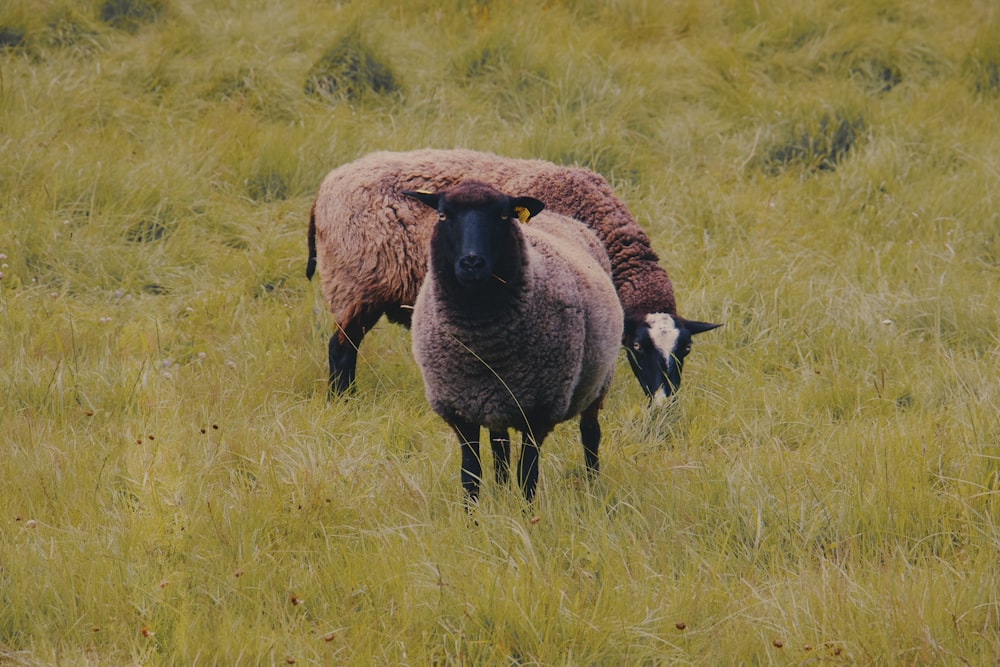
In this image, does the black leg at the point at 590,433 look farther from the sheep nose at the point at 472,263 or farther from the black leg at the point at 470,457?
the sheep nose at the point at 472,263

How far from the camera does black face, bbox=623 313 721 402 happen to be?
193 inches

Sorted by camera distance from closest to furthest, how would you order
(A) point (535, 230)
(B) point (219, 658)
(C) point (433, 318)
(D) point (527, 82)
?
1. (B) point (219, 658)
2. (C) point (433, 318)
3. (A) point (535, 230)
4. (D) point (527, 82)

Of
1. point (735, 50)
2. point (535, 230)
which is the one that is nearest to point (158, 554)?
point (535, 230)

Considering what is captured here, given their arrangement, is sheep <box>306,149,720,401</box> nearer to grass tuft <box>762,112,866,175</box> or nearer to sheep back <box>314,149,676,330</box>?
sheep back <box>314,149,676,330</box>

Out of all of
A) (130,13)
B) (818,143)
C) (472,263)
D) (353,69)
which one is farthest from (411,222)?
(130,13)

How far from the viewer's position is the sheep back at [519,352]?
3.75m

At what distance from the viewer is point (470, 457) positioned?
389 cm

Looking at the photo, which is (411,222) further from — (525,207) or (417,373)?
(525,207)

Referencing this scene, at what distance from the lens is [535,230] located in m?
4.31

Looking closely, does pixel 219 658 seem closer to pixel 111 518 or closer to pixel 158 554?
pixel 158 554

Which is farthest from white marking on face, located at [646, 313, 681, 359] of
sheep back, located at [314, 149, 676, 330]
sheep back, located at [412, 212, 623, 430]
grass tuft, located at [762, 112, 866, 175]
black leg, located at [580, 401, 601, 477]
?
grass tuft, located at [762, 112, 866, 175]

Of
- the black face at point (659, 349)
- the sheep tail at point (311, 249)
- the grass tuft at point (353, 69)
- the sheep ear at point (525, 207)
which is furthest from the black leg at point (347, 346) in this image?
the grass tuft at point (353, 69)

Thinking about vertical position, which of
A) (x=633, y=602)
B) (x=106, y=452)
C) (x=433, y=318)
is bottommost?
(x=106, y=452)

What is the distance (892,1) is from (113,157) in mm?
6712
